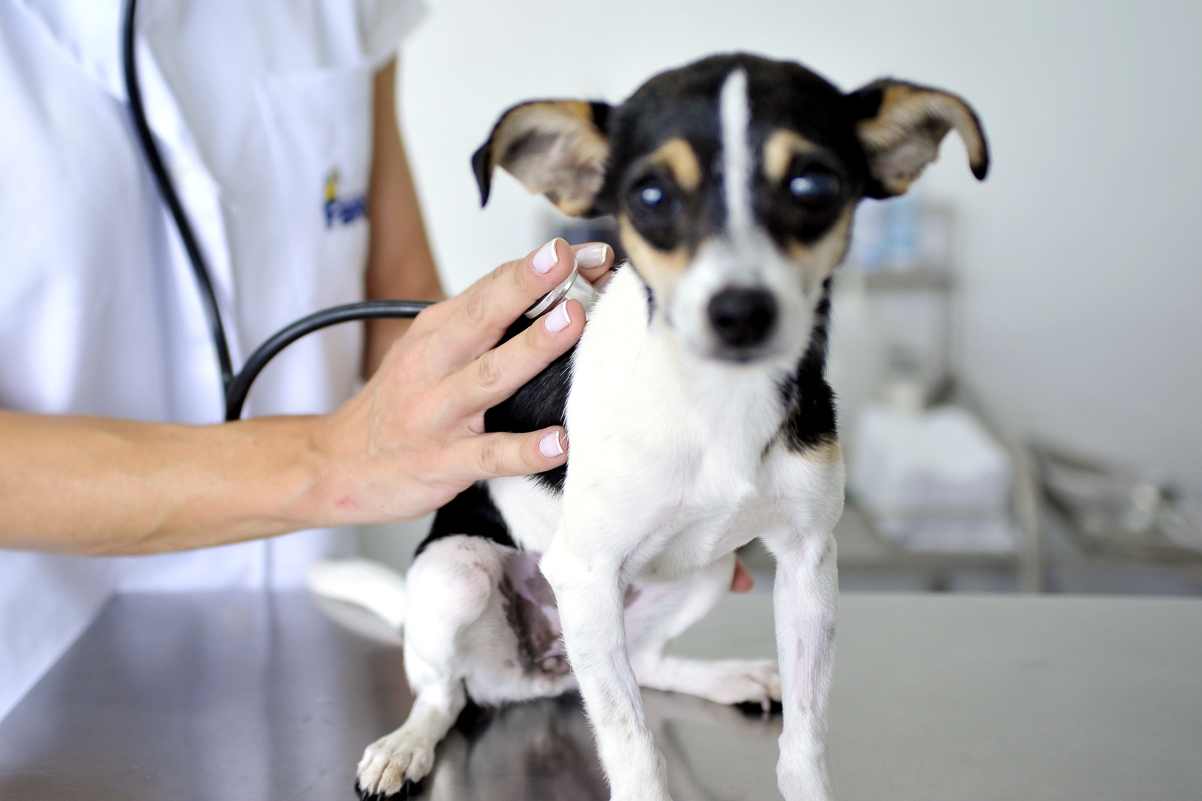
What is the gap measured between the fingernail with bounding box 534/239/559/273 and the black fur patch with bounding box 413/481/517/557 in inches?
10.4

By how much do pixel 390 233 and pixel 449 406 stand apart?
0.81 m

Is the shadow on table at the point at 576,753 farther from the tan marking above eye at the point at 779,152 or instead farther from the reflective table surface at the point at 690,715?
the tan marking above eye at the point at 779,152

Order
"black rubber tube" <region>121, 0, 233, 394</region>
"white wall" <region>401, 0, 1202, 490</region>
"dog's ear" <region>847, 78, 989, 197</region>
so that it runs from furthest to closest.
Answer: "white wall" <region>401, 0, 1202, 490</region>
"black rubber tube" <region>121, 0, 233, 394</region>
"dog's ear" <region>847, 78, 989, 197</region>

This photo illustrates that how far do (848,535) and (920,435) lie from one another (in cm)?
37

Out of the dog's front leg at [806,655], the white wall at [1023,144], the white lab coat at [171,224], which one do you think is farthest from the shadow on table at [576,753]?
the white wall at [1023,144]

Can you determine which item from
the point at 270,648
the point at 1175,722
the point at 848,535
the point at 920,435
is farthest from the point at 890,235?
the point at 270,648

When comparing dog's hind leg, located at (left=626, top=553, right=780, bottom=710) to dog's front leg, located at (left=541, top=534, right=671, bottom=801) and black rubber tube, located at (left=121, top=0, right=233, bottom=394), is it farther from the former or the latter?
black rubber tube, located at (left=121, top=0, right=233, bottom=394)

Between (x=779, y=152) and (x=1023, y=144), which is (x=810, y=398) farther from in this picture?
(x=1023, y=144)

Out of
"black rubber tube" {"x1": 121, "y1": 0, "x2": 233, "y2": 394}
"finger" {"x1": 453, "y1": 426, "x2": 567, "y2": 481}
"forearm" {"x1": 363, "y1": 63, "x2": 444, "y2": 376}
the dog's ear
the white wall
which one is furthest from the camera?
the white wall

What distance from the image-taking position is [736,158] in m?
0.58

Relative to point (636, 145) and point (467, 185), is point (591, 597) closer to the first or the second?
point (636, 145)

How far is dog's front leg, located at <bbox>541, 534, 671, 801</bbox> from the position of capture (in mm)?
696

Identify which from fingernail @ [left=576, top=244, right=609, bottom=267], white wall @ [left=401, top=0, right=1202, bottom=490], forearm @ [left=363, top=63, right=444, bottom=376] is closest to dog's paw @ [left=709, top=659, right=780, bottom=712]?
fingernail @ [left=576, top=244, right=609, bottom=267]

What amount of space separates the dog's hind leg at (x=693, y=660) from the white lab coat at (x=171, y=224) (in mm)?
646
